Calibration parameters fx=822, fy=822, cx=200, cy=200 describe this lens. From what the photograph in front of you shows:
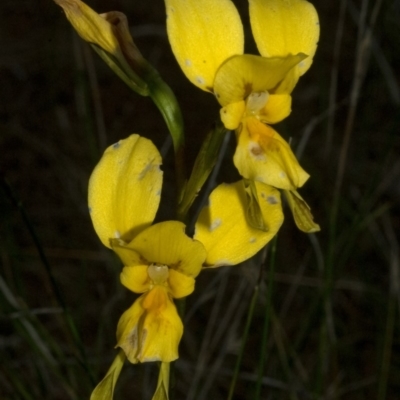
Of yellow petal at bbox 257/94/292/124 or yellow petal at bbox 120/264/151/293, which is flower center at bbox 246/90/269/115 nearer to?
yellow petal at bbox 257/94/292/124

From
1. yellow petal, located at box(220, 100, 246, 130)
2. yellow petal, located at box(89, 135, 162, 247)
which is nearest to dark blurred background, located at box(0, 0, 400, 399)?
yellow petal, located at box(89, 135, 162, 247)

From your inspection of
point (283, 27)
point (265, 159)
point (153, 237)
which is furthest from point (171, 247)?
point (283, 27)

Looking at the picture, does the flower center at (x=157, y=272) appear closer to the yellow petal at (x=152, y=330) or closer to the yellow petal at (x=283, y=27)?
the yellow petal at (x=152, y=330)

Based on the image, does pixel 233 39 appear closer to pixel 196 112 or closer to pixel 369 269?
pixel 369 269

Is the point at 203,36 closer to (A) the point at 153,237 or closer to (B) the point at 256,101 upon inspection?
(B) the point at 256,101

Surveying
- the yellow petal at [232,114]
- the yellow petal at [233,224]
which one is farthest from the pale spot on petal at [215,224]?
the yellow petal at [232,114]

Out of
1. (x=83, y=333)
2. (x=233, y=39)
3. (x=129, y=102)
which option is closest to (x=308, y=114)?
(x=129, y=102)
